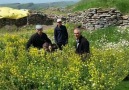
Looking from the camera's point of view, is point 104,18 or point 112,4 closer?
point 104,18

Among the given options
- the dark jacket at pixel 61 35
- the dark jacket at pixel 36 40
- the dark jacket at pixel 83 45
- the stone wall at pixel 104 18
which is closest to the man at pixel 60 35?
the dark jacket at pixel 61 35

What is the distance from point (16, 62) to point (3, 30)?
22275mm

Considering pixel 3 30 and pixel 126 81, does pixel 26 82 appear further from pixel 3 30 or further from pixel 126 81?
pixel 3 30

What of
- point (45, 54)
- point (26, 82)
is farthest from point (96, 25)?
point (26, 82)

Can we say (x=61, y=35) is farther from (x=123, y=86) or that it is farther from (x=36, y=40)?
(x=123, y=86)

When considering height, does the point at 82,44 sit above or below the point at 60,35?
above

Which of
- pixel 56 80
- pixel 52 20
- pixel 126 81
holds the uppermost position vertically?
pixel 56 80

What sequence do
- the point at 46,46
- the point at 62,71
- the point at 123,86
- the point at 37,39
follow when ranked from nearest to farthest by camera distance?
the point at 62,71 → the point at 123,86 → the point at 46,46 → the point at 37,39

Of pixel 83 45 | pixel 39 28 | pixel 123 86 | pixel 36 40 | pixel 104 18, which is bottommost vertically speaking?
pixel 104 18

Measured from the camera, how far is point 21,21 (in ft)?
135

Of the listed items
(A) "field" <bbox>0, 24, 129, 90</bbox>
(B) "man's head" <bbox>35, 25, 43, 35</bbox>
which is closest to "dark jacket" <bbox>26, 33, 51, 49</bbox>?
(B) "man's head" <bbox>35, 25, 43, 35</bbox>

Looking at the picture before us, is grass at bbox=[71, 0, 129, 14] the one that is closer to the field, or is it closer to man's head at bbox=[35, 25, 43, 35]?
man's head at bbox=[35, 25, 43, 35]

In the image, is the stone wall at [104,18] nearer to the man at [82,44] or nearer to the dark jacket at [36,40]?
the dark jacket at [36,40]

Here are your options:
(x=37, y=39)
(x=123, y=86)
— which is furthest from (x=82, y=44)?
(x=37, y=39)
